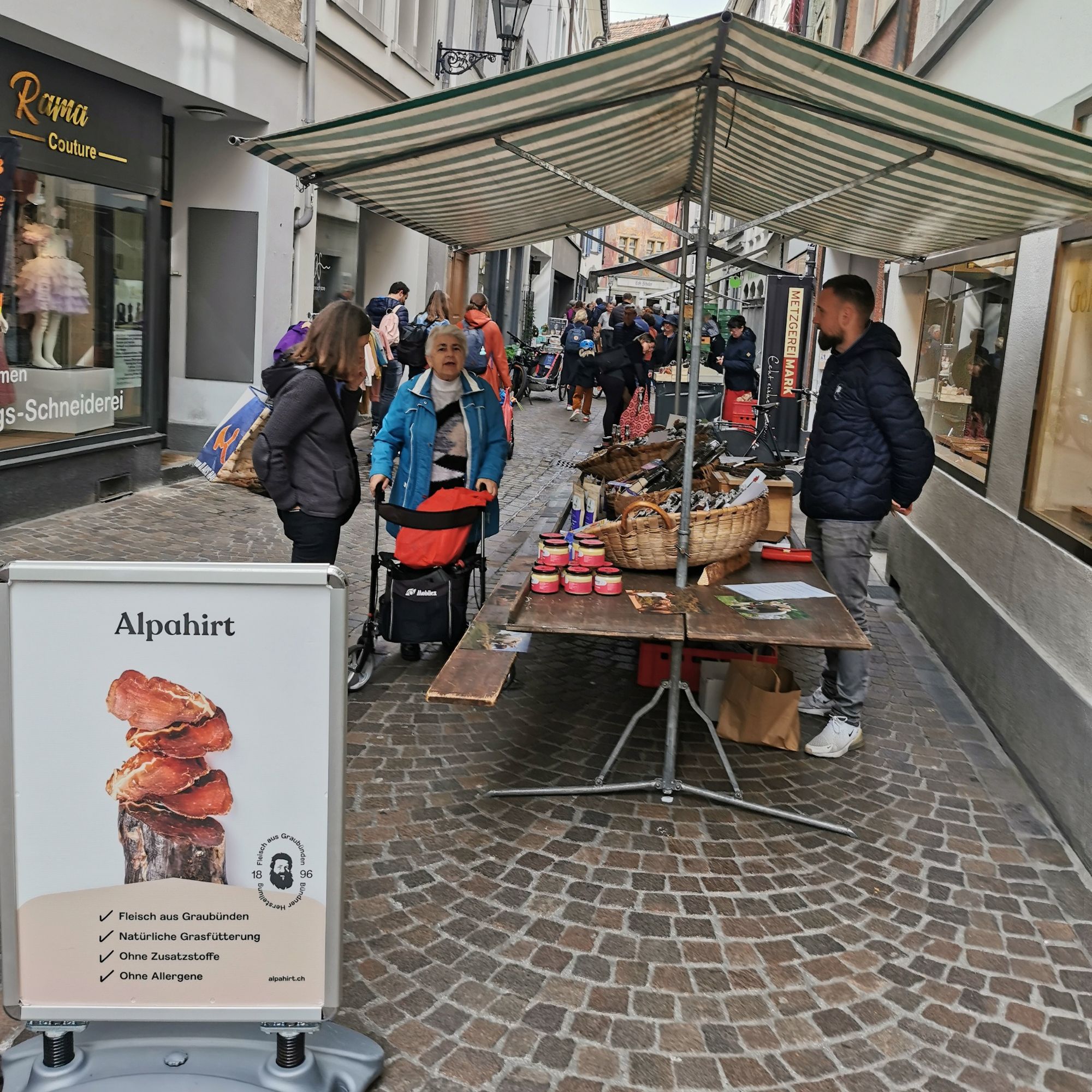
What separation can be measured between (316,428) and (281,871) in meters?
2.97

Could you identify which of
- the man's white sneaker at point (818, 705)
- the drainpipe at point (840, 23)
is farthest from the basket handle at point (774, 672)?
the drainpipe at point (840, 23)

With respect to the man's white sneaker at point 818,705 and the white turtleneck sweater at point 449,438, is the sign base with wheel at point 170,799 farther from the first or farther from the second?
the man's white sneaker at point 818,705

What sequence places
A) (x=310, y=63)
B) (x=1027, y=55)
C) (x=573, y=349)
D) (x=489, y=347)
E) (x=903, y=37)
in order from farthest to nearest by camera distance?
(x=573, y=349) → (x=310, y=63) → (x=489, y=347) → (x=903, y=37) → (x=1027, y=55)

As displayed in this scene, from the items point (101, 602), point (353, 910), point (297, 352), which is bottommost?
point (353, 910)

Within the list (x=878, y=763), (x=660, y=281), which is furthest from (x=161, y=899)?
(x=660, y=281)

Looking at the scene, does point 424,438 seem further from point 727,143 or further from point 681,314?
point 681,314

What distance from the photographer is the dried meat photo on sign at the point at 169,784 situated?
2363mm

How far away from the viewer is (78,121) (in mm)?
8422

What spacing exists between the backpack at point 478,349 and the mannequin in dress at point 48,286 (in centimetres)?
388

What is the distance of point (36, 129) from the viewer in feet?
25.9

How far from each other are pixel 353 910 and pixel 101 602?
160 centimetres

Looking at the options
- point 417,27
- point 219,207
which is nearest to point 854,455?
point 219,207

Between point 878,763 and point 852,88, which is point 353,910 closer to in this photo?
point 878,763

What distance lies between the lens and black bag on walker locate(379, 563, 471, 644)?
5.57 meters
